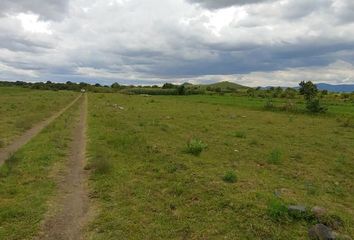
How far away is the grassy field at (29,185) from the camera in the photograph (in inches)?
316

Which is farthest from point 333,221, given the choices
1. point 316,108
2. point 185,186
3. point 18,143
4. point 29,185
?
point 316,108

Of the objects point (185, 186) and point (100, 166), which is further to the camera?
point (100, 166)

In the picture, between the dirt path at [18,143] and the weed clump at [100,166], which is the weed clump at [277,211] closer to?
the weed clump at [100,166]

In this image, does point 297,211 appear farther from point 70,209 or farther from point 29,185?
point 29,185

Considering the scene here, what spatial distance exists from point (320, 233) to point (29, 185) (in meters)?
7.84

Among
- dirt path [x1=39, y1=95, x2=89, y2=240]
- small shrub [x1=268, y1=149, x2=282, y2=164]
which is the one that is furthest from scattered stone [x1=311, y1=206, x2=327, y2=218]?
small shrub [x1=268, y1=149, x2=282, y2=164]

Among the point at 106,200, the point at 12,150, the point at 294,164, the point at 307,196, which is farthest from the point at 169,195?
the point at 12,150

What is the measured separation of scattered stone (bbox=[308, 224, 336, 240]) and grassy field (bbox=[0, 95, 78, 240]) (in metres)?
5.44

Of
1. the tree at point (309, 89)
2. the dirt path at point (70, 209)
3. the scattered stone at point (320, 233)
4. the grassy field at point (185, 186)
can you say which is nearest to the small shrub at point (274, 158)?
the grassy field at point (185, 186)

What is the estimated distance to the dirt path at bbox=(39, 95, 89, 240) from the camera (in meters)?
7.62

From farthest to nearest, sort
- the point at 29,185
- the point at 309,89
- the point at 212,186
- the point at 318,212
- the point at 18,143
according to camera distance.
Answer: the point at 309,89
the point at 18,143
the point at 29,185
the point at 212,186
the point at 318,212

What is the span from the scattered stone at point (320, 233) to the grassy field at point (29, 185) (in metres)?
5.44

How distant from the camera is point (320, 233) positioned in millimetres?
7312

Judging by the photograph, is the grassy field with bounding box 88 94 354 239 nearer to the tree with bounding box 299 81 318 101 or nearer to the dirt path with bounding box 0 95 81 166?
the dirt path with bounding box 0 95 81 166
